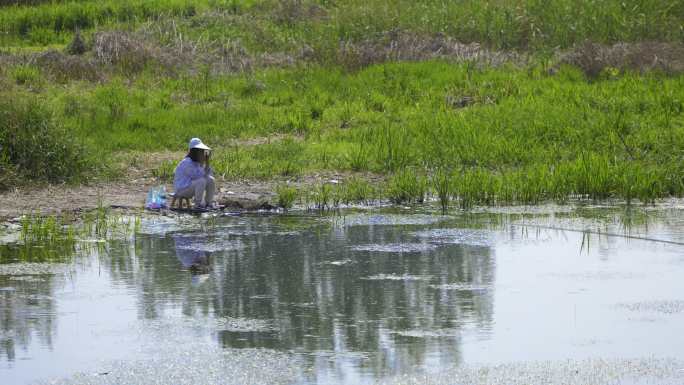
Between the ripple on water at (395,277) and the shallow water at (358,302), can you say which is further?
the ripple on water at (395,277)

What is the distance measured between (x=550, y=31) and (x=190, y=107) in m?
6.60

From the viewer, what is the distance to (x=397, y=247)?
10.5 meters

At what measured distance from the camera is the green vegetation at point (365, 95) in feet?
44.4

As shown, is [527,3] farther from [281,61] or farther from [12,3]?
[12,3]

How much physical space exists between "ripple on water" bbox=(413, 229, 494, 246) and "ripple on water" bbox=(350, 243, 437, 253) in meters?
0.24

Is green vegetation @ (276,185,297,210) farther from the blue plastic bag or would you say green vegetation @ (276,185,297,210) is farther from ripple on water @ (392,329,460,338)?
ripple on water @ (392,329,460,338)

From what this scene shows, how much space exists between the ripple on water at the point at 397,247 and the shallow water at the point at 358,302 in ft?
0.11

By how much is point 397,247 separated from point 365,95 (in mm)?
7240

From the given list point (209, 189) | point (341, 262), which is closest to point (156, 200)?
point (209, 189)

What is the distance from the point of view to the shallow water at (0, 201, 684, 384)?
6.89m

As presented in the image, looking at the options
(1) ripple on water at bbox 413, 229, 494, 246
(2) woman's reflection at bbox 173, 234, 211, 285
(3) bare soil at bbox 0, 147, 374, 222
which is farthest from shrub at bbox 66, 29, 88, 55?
(1) ripple on water at bbox 413, 229, 494, 246

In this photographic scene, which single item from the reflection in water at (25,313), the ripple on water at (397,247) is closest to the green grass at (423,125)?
the ripple on water at (397,247)

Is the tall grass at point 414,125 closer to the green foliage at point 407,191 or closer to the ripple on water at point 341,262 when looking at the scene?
the green foliage at point 407,191

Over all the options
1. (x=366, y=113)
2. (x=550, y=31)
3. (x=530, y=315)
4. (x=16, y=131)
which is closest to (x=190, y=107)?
(x=366, y=113)
